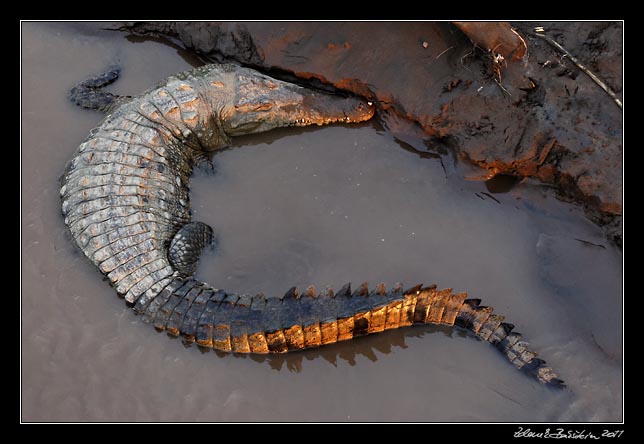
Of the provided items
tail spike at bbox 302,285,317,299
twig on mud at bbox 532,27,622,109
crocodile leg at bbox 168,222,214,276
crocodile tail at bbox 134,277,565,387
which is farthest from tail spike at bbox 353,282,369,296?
twig on mud at bbox 532,27,622,109

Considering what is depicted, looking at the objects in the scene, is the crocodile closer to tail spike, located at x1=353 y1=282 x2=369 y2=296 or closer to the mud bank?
tail spike, located at x1=353 y1=282 x2=369 y2=296

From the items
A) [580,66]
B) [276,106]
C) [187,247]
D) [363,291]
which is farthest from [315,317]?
[580,66]

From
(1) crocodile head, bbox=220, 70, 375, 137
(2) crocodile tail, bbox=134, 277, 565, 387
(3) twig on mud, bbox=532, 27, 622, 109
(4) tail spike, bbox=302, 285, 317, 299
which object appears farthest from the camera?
(1) crocodile head, bbox=220, 70, 375, 137

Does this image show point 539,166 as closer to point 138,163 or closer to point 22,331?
point 138,163

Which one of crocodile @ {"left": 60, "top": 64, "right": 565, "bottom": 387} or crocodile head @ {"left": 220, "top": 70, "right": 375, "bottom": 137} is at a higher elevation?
crocodile head @ {"left": 220, "top": 70, "right": 375, "bottom": 137}

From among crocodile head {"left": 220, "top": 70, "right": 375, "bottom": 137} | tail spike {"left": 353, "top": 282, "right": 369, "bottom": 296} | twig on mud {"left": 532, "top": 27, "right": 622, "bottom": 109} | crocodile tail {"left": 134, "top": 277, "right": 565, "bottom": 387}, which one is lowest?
crocodile tail {"left": 134, "top": 277, "right": 565, "bottom": 387}

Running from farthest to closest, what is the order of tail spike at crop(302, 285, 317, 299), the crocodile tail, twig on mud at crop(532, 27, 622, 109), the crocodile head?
the crocodile head → twig on mud at crop(532, 27, 622, 109) → tail spike at crop(302, 285, 317, 299) → the crocodile tail
